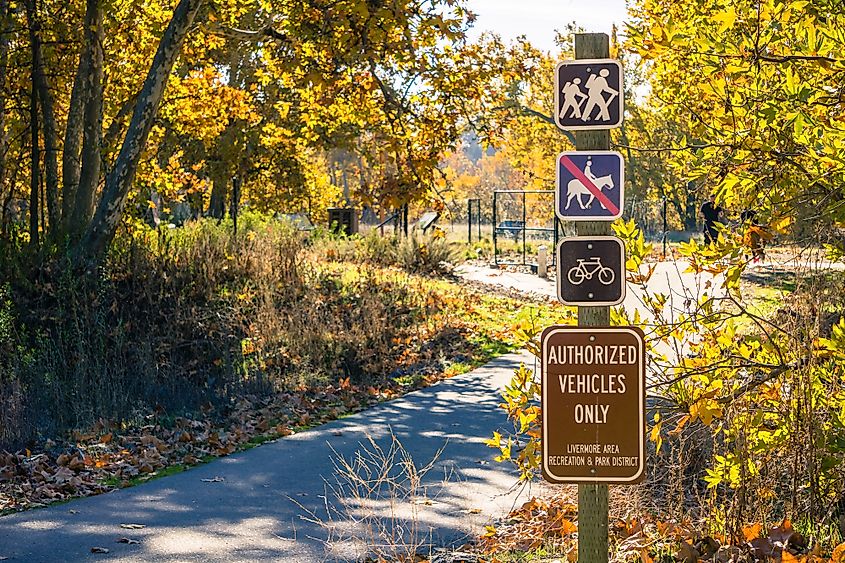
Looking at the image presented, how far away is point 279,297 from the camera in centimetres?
1547

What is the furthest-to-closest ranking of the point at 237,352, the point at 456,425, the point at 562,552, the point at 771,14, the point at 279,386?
the point at 237,352 < the point at 279,386 < the point at 456,425 < the point at 562,552 < the point at 771,14

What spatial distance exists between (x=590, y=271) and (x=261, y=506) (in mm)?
4125

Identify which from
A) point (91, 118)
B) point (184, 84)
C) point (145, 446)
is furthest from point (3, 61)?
point (145, 446)

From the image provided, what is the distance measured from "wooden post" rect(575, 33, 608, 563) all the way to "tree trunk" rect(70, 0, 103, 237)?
11635 mm

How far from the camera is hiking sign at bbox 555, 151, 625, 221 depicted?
15.3 feet

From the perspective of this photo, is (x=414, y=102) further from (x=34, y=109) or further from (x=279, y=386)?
(x=34, y=109)

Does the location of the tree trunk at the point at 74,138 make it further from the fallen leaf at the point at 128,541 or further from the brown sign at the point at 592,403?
the brown sign at the point at 592,403

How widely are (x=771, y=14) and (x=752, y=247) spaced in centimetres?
118

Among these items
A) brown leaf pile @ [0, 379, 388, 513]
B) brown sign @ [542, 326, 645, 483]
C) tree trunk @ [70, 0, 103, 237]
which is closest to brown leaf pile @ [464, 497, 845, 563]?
brown sign @ [542, 326, 645, 483]

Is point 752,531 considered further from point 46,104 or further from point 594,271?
point 46,104

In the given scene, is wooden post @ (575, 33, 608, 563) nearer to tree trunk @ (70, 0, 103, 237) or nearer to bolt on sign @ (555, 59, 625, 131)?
bolt on sign @ (555, 59, 625, 131)

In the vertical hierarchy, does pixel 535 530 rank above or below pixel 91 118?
below

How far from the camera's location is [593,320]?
15.6 ft

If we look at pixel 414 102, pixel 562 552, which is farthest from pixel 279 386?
pixel 562 552
